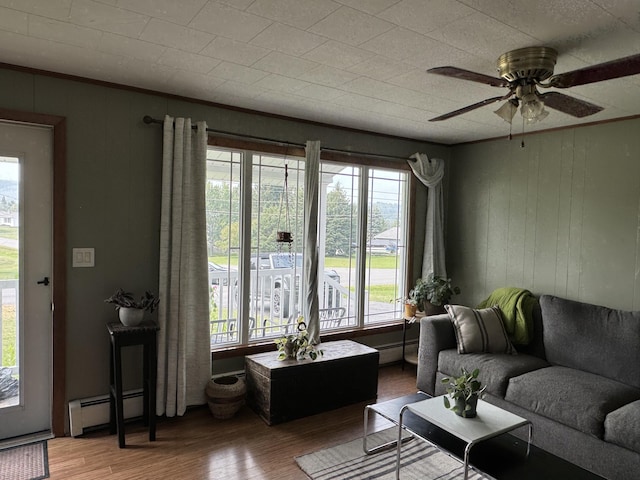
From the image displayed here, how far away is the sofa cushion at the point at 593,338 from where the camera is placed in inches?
119

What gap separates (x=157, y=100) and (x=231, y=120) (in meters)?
0.55

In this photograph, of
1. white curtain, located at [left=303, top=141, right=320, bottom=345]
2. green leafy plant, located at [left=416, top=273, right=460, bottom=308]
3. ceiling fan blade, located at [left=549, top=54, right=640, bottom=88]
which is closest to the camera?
ceiling fan blade, located at [left=549, top=54, right=640, bottom=88]

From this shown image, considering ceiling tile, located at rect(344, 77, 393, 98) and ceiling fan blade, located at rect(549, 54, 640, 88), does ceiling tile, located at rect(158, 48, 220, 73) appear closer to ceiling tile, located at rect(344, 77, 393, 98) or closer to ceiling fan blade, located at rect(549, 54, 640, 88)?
ceiling tile, located at rect(344, 77, 393, 98)

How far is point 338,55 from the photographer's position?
230 centimetres

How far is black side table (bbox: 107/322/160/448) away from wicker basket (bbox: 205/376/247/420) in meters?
0.42

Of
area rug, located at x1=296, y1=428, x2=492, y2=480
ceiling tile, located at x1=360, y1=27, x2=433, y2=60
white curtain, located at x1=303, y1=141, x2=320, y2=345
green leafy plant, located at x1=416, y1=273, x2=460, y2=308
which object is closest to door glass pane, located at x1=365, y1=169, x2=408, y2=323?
green leafy plant, located at x1=416, y1=273, x2=460, y2=308

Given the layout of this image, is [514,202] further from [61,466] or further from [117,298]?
[61,466]

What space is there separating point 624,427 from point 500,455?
73 centimetres

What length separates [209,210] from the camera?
3.42 m

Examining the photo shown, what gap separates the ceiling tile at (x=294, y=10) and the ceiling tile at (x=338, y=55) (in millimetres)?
267

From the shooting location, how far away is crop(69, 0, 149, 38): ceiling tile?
6.03ft

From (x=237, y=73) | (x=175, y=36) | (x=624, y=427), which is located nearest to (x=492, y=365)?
(x=624, y=427)

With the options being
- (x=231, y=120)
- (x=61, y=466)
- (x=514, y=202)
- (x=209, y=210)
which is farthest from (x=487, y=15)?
(x=61, y=466)

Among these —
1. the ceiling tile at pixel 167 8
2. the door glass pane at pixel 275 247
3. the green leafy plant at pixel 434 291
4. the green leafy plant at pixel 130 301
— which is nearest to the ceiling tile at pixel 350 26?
the ceiling tile at pixel 167 8
